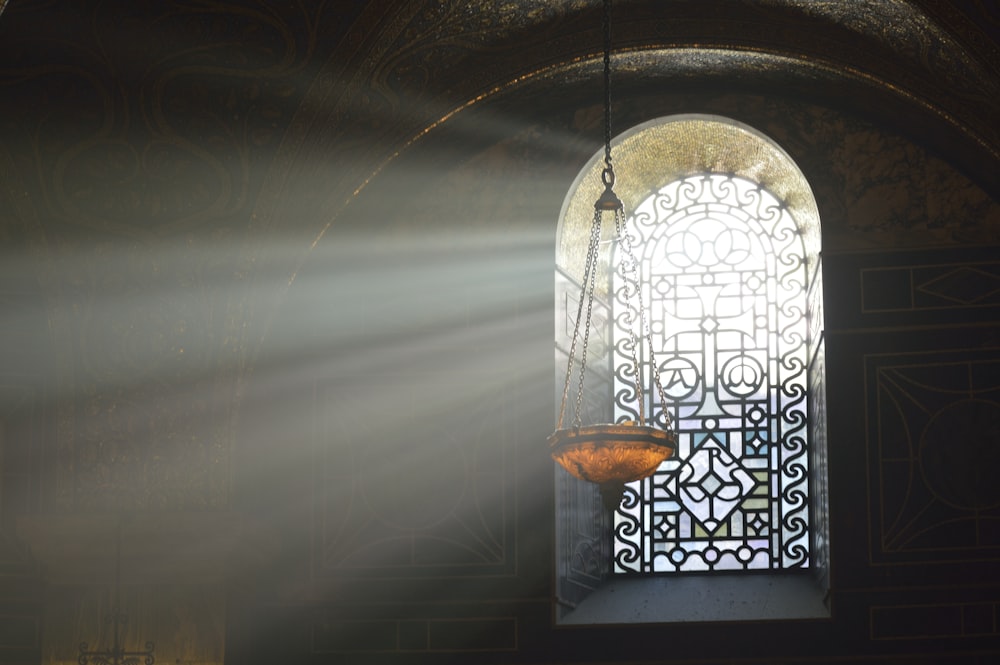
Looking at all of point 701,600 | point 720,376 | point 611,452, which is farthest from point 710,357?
point 611,452

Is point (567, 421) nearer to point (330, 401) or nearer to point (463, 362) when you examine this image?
point (463, 362)

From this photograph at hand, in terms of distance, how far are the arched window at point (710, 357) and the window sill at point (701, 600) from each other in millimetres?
53

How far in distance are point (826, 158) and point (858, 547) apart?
2.29m

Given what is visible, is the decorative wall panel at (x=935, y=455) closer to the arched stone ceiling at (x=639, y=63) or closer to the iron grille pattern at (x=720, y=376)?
the iron grille pattern at (x=720, y=376)

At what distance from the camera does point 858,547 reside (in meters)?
9.10

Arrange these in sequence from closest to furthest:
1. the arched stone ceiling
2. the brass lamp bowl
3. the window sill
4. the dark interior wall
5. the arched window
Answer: the brass lamp bowl < the arched stone ceiling < the dark interior wall < the window sill < the arched window

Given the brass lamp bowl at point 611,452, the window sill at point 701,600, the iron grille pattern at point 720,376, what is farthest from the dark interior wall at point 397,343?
the brass lamp bowl at point 611,452

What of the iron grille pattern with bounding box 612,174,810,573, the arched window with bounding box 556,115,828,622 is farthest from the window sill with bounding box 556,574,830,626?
the iron grille pattern with bounding box 612,174,810,573

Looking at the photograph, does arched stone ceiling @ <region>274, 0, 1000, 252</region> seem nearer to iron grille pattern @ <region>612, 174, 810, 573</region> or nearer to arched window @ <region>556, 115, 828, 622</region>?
arched window @ <region>556, 115, 828, 622</region>

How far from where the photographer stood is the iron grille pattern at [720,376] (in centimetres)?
987

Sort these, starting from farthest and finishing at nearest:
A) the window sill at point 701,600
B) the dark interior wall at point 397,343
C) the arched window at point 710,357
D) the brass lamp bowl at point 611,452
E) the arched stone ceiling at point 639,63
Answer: the arched window at point 710,357 → the window sill at point 701,600 → the dark interior wall at point 397,343 → the arched stone ceiling at point 639,63 → the brass lamp bowl at point 611,452

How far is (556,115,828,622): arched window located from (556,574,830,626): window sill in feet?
0.17

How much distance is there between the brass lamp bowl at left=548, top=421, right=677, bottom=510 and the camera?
23.2ft

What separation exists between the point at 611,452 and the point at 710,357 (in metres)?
3.25
